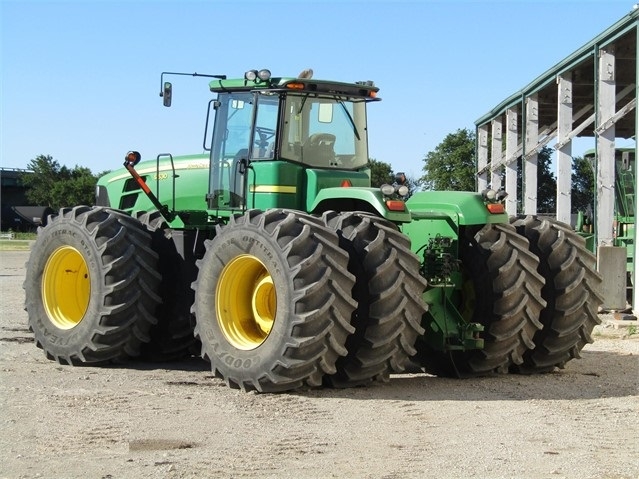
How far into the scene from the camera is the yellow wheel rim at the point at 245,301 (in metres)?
8.99

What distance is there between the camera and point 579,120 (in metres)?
28.8

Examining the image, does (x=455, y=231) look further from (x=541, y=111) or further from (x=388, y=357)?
(x=541, y=111)

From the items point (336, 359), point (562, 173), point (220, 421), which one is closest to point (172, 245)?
point (336, 359)

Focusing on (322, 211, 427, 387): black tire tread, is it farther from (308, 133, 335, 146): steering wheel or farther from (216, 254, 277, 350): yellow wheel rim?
(308, 133, 335, 146): steering wheel

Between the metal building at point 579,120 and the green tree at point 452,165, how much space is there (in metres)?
5.87

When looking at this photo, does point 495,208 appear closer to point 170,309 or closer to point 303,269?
point 303,269

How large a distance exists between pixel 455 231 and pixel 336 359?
6.69 feet

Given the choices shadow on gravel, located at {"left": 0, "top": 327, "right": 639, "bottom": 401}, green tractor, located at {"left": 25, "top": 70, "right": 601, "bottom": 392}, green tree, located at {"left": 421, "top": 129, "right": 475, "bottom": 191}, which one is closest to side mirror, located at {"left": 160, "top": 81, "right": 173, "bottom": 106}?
green tractor, located at {"left": 25, "top": 70, "right": 601, "bottom": 392}

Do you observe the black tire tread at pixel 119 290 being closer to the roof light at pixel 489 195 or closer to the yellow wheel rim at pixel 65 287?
the yellow wheel rim at pixel 65 287

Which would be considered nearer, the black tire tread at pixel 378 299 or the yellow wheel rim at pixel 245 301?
the black tire tread at pixel 378 299

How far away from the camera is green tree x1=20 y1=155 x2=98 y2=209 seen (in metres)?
67.3

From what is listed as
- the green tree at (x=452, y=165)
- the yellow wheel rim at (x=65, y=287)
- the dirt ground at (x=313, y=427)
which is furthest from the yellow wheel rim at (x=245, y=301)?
the green tree at (x=452, y=165)

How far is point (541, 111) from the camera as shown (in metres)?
28.3

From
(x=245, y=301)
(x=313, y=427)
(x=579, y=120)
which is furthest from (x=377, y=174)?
(x=579, y=120)
